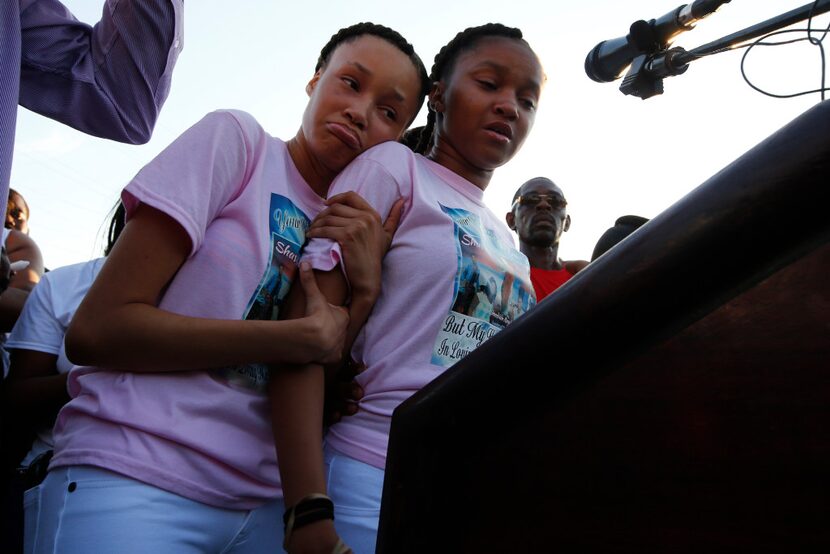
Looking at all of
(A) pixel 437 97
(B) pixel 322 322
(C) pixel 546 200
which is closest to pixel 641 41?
(A) pixel 437 97

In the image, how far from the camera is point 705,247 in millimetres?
457

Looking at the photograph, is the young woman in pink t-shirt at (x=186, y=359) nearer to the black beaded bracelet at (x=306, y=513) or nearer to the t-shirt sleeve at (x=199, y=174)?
the t-shirt sleeve at (x=199, y=174)

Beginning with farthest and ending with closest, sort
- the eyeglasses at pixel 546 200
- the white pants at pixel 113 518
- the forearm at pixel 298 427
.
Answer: the eyeglasses at pixel 546 200 < the forearm at pixel 298 427 < the white pants at pixel 113 518

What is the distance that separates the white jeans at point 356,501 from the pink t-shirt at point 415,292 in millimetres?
25

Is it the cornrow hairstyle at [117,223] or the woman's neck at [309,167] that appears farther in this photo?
the cornrow hairstyle at [117,223]

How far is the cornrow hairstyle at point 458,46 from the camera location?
5.88 ft

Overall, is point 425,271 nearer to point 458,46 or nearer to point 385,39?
point 385,39

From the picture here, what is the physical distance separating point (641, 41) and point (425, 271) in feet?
4.77

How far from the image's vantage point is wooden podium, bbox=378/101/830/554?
418mm

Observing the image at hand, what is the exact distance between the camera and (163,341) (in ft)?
3.43

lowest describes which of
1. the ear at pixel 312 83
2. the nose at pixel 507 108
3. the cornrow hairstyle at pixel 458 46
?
the nose at pixel 507 108

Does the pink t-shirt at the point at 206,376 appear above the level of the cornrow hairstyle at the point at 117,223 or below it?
below

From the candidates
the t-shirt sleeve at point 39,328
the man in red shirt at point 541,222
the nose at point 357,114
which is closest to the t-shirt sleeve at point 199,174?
the nose at point 357,114

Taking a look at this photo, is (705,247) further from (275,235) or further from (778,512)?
(275,235)
